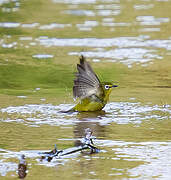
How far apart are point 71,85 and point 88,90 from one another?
61.0 inches

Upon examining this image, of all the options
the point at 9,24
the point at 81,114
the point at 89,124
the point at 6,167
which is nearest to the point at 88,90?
the point at 81,114

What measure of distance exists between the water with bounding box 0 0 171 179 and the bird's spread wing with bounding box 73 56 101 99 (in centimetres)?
27

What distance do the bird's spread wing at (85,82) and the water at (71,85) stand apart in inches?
10.5

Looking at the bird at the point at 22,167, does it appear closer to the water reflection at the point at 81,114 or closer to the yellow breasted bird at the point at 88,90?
the water reflection at the point at 81,114

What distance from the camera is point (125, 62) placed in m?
11.2

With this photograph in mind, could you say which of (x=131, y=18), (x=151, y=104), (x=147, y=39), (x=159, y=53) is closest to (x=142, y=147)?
(x=151, y=104)

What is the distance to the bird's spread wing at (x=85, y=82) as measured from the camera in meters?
7.54

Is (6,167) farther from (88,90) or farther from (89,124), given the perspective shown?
(88,90)

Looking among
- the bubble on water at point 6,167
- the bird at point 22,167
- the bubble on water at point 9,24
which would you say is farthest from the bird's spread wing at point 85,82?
the bubble on water at point 9,24

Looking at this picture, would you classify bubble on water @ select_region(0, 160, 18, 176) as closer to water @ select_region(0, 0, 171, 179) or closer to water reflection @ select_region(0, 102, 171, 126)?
water @ select_region(0, 0, 171, 179)

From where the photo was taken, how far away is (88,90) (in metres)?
7.73

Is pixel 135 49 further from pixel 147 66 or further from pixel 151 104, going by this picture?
pixel 151 104

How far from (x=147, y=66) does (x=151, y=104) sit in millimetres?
3090

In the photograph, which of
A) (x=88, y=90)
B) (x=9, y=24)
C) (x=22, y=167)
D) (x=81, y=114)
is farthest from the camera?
(x=9, y=24)
